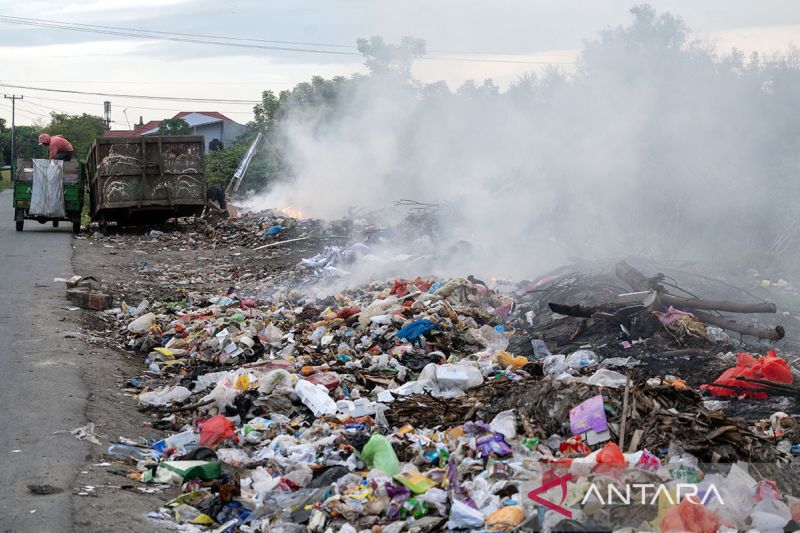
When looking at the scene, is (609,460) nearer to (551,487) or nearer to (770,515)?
(551,487)

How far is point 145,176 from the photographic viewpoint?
16.9 metres

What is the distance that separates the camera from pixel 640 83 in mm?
14875

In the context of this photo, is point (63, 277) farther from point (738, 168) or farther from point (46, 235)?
point (738, 168)

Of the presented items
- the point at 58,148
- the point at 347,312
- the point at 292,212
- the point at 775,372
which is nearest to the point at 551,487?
the point at 775,372

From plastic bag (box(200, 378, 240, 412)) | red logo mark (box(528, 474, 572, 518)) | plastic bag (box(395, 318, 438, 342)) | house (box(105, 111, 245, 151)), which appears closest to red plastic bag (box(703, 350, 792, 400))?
red logo mark (box(528, 474, 572, 518))

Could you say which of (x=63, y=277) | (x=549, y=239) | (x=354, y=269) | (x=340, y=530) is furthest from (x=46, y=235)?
(x=340, y=530)

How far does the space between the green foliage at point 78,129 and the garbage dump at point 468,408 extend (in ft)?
161

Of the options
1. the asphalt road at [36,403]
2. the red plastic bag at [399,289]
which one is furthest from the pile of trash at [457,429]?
the red plastic bag at [399,289]

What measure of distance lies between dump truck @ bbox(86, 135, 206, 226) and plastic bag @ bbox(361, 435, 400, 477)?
516 inches

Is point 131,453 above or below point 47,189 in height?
below

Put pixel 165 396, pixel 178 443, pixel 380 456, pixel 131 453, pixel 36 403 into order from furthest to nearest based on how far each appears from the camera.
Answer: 1. pixel 165 396
2. pixel 36 403
3. pixel 178 443
4. pixel 131 453
5. pixel 380 456

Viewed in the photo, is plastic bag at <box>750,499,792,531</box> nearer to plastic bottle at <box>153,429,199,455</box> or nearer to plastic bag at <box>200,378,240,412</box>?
plastic bottle at <box>153,429,199,455</box>

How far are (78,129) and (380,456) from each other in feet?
190

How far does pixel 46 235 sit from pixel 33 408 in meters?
12.0
